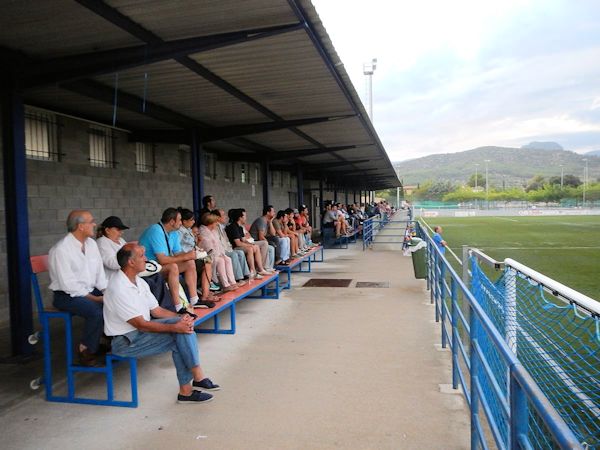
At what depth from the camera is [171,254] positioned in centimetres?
542

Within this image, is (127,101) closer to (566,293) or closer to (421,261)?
(421,261)

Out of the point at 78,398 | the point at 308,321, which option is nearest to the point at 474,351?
the point at 78,398

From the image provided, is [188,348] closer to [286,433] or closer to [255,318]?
[286,433]

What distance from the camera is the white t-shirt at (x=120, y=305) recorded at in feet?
12.5

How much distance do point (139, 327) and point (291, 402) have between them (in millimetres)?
1338

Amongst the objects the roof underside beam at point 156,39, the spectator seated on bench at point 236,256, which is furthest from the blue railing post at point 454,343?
the spectator seated on bench at point 236,256

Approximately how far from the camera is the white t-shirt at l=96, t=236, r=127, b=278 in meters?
4.98

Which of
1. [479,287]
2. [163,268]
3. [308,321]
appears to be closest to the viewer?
[479,287]

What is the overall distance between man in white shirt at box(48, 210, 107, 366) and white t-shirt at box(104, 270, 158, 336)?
414 millimetres

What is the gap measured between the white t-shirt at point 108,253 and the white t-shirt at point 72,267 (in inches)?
16.1

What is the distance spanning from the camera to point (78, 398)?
4.07 meters

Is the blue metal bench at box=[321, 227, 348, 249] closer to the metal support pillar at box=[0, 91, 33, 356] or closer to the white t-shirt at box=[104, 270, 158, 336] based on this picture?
the metal support pillar at box=[0, 91, 33, 356]

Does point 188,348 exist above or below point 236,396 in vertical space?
above

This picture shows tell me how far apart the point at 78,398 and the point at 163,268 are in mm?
1523
